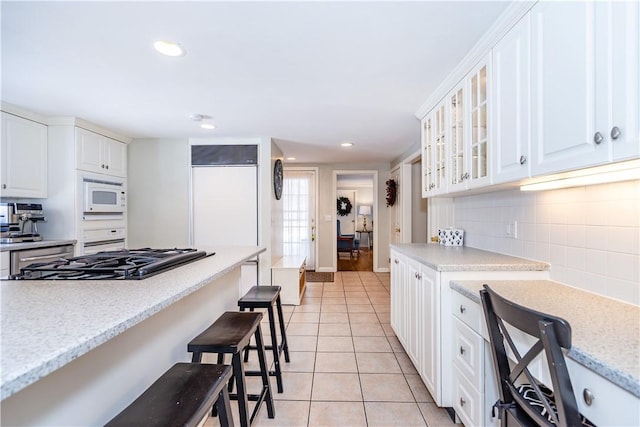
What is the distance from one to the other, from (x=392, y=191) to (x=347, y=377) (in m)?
3.97

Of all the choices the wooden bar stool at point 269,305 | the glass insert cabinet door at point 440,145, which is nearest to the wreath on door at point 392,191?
the glass insert cabinet door at point 440,145

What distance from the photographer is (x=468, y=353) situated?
1.54 meters

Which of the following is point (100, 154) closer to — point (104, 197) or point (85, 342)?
point (104, 197)

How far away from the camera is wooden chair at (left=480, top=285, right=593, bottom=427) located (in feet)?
2.55

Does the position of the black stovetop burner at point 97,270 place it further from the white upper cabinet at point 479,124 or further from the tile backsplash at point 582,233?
the tile backsplash at point 582,233

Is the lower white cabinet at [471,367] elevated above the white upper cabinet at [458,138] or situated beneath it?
situated beneath

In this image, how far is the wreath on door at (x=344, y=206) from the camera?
10875 millimetres

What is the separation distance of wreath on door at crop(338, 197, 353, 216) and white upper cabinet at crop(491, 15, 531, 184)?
9178 millimetres

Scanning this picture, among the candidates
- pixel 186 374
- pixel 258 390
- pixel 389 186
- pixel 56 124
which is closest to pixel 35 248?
pixel 56 124

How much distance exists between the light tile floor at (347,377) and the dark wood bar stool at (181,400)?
913mm

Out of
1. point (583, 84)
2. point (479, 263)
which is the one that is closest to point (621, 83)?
point (583, 84)

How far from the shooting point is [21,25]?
1612 millimetres

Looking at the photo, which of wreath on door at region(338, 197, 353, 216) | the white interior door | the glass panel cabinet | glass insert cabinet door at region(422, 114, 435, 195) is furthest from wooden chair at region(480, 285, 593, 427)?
wreath on door at region(338, 197, 353, 216)

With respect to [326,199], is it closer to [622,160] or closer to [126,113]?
[126,113]
